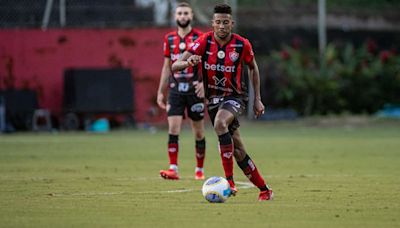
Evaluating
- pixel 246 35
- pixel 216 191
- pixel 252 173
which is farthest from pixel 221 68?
pixel 246 35

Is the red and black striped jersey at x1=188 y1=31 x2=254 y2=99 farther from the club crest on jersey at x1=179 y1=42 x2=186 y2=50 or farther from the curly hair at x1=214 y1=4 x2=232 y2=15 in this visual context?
the club crest on jersey at x1=179 y1=42 x2=186 y2=50

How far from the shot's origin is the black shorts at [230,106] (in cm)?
1152

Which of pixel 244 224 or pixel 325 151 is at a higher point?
pixel 244 224

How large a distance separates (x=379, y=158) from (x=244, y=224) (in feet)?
32.0

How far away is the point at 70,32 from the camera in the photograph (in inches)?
1155

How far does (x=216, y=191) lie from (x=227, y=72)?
1.49 meters

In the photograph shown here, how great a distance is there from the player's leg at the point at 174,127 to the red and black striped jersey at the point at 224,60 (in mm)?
3054

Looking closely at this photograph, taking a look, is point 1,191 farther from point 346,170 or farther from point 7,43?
point 7,43

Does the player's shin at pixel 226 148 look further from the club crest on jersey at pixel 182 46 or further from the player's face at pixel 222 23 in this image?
the club crest on jersey at pixel 182 46

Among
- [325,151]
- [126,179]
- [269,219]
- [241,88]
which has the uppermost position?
[241,88]

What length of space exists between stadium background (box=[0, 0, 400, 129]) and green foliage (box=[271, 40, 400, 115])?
0.10 feet

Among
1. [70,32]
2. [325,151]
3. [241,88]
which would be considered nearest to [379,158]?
[325,151]

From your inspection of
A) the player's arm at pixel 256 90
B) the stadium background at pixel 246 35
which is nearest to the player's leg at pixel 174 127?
the player's arm at pixel 256 90

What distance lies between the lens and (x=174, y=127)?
1526 cm
